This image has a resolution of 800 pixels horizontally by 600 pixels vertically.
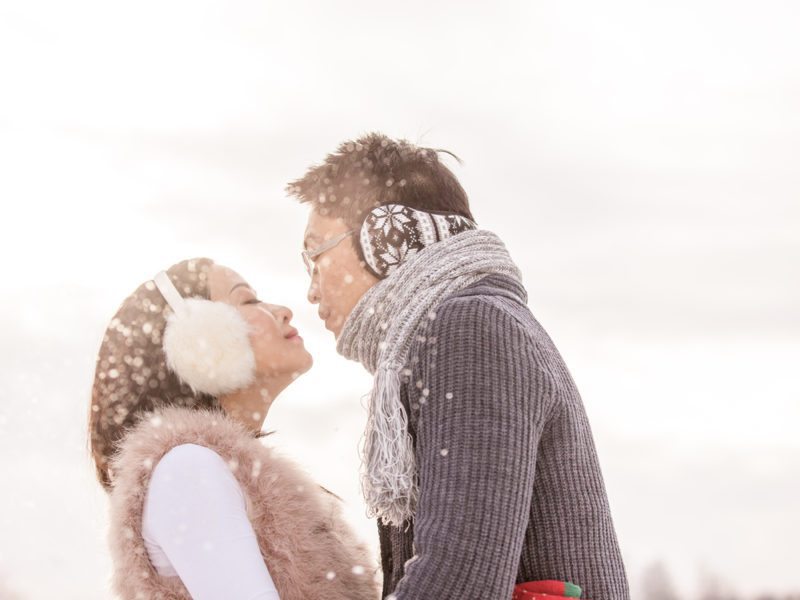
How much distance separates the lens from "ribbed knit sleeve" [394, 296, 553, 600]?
197 centimetres

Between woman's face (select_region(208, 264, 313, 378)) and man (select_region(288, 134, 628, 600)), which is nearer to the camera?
man (select_region(288, 134, 628, 600))

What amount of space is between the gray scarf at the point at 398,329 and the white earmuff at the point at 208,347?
62 cm

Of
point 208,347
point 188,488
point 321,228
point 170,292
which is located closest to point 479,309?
point 321,228

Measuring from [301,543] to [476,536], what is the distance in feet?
3.26

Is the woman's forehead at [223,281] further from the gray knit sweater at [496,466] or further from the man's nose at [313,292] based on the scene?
the gray knit sweater at [496,466]

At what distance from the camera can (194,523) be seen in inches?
98.2

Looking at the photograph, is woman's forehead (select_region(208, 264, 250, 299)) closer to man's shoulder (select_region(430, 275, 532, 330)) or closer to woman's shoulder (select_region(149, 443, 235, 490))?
woman's shoulder (select_region(149, 443, 235, 490))

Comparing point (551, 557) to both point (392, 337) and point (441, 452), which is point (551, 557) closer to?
point (441, 452)

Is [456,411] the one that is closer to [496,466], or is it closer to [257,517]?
[496,466]

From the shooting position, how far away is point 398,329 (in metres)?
2.39

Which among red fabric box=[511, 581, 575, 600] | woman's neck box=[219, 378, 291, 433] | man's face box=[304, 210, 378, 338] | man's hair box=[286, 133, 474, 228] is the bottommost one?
red fabric box=[511, 581, 575, 600]

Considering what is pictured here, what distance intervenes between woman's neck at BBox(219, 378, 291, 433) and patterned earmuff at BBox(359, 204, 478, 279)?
2.93 ft

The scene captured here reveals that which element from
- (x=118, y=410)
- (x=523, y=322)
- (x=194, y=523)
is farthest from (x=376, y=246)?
(x=118, y=410)

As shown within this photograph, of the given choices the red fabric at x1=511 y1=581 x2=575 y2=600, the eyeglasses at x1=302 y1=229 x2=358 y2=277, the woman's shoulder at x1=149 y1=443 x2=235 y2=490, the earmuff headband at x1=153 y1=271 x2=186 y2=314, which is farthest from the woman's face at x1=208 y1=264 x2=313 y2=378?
the red fabric at x1=511 y1=581 x2=575 y2=600
